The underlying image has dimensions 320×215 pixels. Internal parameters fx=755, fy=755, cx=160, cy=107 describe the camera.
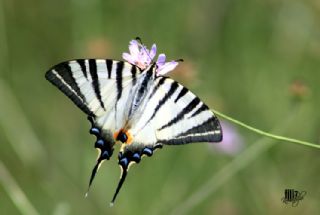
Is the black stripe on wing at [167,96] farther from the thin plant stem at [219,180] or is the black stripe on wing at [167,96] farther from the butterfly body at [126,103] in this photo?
the thin plant stem at [219,180]

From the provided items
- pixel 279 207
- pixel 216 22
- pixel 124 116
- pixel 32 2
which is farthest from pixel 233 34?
pixel 124 116

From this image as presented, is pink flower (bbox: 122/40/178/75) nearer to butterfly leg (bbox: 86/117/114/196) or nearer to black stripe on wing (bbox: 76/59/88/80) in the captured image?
black stripe on wing (bbox: 76/59/88/80)

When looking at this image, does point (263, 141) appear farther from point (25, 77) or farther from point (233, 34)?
point (25, 77)

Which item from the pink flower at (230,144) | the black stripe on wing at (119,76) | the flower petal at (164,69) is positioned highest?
the black stripe on wing at (119,76)

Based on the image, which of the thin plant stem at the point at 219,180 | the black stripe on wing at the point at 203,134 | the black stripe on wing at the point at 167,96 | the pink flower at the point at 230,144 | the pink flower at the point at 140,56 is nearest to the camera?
the black stripe on wing at the point at 203,134

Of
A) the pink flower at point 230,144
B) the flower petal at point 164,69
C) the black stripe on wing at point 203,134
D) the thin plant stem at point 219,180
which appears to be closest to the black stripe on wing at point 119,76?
the flower petal at point 164,69

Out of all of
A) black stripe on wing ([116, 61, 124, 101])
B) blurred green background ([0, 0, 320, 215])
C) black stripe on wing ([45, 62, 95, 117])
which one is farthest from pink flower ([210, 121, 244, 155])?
black stripe on wing ([45, 62, 95, 117])

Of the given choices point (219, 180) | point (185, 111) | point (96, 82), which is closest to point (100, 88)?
point (96, 82)

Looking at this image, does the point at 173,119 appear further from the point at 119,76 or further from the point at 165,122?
the point at 119,76
